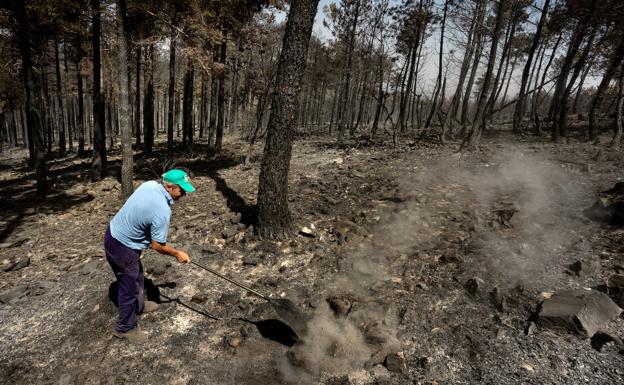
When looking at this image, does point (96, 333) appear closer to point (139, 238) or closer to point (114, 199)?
point (139, 238)

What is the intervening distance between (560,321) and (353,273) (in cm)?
243

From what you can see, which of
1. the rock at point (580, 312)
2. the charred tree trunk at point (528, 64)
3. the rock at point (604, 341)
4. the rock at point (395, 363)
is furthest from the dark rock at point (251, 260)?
the charred tree trunk at point (528, 64)

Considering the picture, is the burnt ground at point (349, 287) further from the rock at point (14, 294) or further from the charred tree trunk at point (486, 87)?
the charred tree trunk at point (486, 87)

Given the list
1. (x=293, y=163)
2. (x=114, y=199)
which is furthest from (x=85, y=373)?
(x=293, y=163)

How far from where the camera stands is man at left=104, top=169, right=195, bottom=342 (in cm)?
346

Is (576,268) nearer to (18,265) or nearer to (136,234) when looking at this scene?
(136,234)

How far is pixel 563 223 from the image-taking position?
5.29 m

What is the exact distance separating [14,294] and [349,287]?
4714mm

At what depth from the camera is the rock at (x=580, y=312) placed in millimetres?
3223

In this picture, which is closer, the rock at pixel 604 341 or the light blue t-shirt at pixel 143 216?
the rock at pixel 604 341

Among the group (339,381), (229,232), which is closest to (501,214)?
(339,381)

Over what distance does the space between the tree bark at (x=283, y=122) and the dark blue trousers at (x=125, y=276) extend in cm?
232

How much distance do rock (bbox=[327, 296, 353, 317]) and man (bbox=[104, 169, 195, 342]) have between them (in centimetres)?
187

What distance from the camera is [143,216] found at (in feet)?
11.4
